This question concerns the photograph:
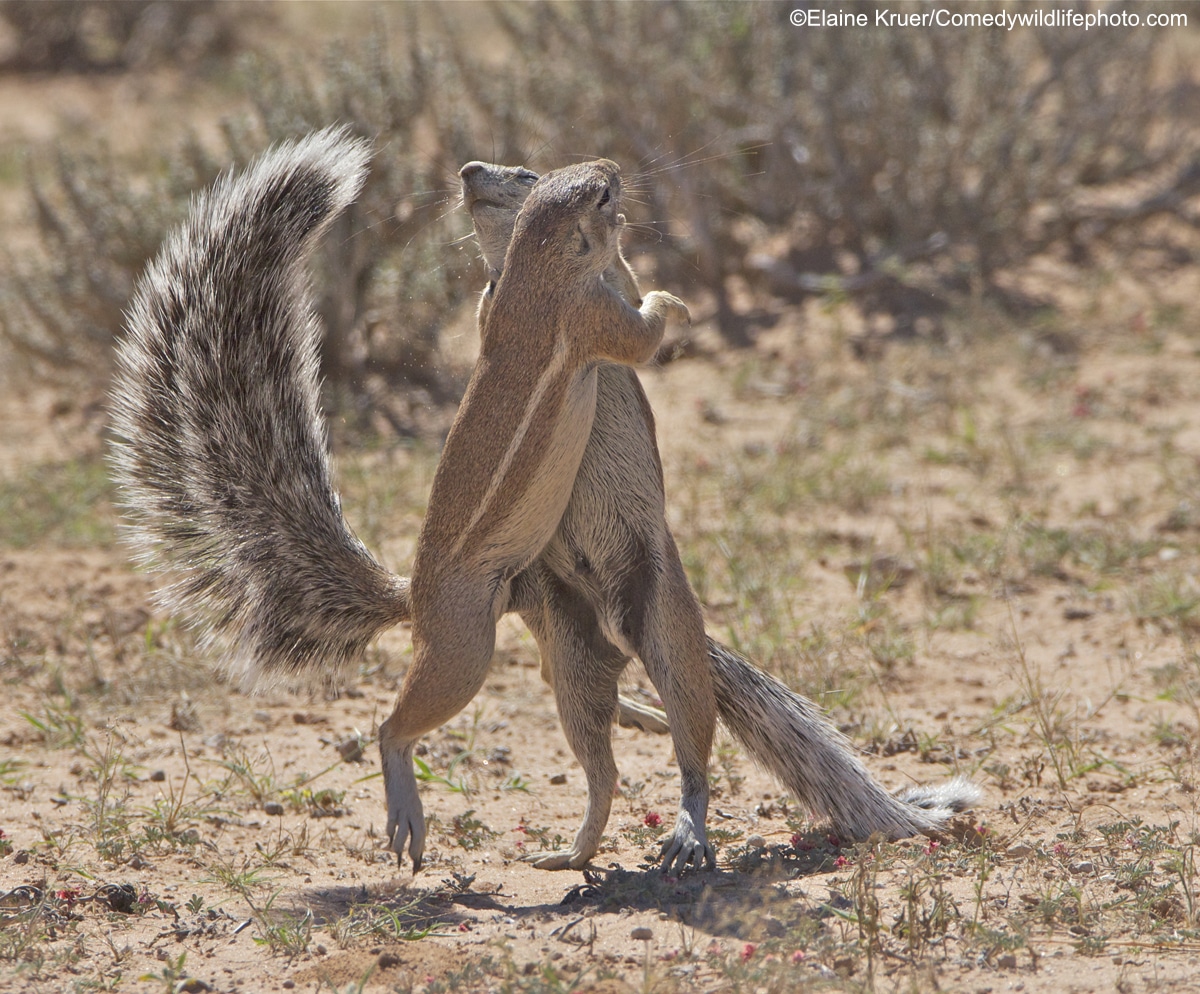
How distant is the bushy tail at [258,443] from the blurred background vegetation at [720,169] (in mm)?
3593

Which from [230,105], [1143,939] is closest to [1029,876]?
[1143,939]

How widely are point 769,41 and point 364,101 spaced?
263 cm

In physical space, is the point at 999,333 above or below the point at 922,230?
below

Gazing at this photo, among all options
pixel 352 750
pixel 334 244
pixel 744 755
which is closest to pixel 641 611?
pixel 744 755

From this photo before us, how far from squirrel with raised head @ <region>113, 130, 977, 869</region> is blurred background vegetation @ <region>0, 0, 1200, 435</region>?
142 inches

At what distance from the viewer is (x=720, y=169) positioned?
890 cm

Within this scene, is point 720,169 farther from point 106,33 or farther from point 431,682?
point 106,33

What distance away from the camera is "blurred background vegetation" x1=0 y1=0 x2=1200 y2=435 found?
25.3ft

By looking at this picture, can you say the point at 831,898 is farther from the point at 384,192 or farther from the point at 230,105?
the point at 230,105

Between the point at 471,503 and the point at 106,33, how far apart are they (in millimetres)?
12928

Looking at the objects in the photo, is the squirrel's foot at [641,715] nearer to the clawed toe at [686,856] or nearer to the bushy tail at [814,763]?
the bushy tail at [814,763]

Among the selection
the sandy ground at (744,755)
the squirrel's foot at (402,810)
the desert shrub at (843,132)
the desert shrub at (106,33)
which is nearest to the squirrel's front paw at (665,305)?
the squirrel's foot at (402,810)

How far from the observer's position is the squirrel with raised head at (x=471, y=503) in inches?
131

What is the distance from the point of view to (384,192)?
7.79 m
